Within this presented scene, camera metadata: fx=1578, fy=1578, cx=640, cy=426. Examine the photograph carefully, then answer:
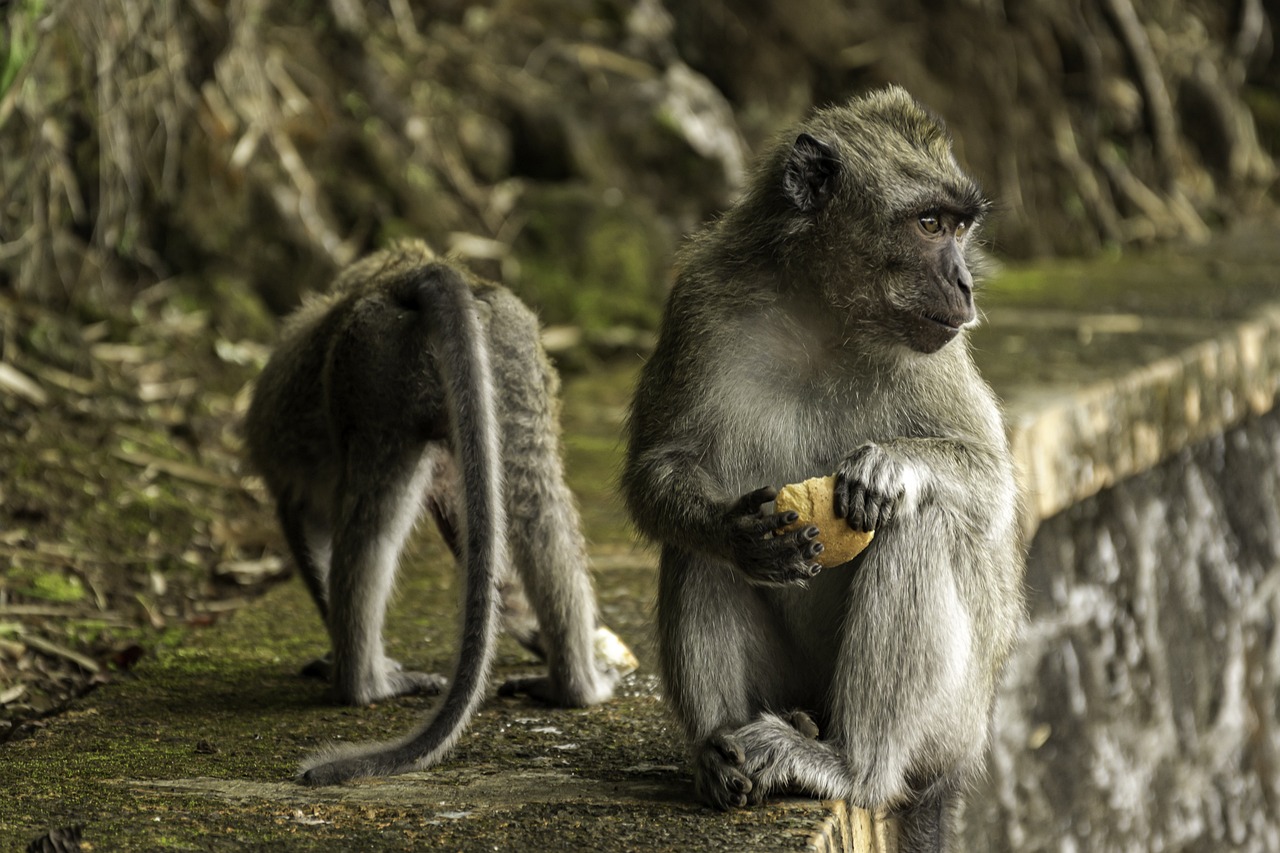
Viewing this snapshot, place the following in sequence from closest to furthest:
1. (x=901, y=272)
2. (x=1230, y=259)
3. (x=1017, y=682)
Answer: (x=901, y=272)
(x=1017, y=682)
(x=1230, y=259)

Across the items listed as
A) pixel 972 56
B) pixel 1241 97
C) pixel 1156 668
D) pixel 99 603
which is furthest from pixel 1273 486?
pixel 1241 97

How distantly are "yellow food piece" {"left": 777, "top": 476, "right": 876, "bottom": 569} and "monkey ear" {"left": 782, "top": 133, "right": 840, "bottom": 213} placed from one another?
69 centimetres

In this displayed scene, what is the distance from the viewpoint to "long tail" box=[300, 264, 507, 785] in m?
3.32

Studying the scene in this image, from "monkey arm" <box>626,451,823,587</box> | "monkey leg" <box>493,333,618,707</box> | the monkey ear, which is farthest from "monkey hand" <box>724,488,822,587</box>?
"monkey leg" <box>493,333,618,707</box>

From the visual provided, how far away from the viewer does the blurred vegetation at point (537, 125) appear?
265 inches

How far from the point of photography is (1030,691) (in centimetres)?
562

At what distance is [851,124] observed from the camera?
3.56 m

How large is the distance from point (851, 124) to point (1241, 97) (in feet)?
32.9

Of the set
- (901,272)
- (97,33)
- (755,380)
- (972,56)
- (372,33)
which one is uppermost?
(972,56)

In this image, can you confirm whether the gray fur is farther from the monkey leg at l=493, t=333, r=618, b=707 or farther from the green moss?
the green moss

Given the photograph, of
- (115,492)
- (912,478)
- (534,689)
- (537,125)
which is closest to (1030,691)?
(534,689)

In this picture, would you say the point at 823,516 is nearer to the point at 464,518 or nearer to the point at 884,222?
the point at 884,222

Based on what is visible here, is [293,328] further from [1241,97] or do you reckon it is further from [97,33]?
[1241,97]

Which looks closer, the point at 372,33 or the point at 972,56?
the point at 372,33
